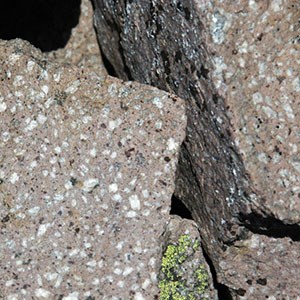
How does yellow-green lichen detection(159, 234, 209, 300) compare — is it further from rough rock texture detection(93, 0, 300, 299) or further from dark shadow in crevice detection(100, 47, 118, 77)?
dark shadow in crevice detection(100, 47, 118, 77)

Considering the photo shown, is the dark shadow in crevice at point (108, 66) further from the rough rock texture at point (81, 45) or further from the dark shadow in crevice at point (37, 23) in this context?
the dark shadow in crevice at point (37, 23)

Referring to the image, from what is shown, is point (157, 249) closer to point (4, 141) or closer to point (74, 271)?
point (74, 271)

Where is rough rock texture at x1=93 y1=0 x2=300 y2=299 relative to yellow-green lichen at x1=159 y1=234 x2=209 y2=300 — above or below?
above

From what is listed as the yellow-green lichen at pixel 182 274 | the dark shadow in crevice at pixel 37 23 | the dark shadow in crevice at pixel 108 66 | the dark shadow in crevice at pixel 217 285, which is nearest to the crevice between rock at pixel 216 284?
the dark shadow in crevice at pixel 217 285

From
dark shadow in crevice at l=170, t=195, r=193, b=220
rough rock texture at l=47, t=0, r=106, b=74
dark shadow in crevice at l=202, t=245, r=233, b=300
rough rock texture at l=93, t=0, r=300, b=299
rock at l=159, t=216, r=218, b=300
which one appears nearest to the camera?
rough rock texture at l=93, t=0, r=300, b=299

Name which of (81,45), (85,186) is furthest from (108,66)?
(85,186)

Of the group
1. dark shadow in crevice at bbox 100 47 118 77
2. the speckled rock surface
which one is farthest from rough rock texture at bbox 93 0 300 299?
dark shadow in crevice at bbox 100 47 118 77

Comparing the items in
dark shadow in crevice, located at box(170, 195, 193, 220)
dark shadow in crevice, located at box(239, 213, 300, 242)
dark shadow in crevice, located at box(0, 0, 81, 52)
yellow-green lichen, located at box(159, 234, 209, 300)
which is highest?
dark shadow in crevice, located at box(0, 0, 81, 52)
